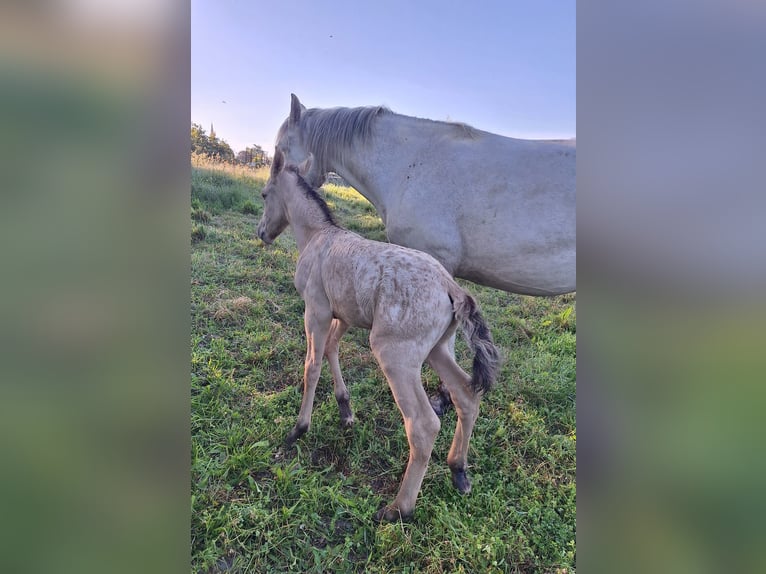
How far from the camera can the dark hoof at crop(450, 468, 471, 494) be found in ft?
7.68

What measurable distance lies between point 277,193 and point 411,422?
238 centimetres

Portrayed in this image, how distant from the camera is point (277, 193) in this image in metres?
3.42

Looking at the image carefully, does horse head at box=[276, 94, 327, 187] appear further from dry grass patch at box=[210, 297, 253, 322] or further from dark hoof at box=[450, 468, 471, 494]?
dark hoof at box=[450, 468, 471, 494]

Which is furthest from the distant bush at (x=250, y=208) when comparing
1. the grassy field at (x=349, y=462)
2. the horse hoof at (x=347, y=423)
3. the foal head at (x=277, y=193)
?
the horse hoof at (x=347, y=423)

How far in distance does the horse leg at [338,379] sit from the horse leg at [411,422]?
0.82 meters

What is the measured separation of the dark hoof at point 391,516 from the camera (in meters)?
2.08

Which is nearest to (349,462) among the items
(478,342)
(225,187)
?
(478,342)

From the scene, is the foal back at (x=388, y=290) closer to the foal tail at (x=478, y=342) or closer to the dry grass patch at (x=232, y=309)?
the foal tail at (x=478, y=342)
